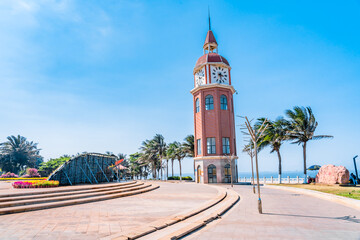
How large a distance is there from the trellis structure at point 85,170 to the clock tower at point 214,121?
1335 cm

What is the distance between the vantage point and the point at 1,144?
229 ft

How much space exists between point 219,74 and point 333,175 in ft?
68.5

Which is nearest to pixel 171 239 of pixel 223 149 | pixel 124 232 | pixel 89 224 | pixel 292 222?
pixel 124 232

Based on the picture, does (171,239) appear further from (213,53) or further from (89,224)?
(213,53)

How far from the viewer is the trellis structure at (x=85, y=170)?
929 inches

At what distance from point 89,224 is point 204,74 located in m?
32.8

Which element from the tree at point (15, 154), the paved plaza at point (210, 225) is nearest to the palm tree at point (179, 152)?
the paved plaza at point (210, 225)

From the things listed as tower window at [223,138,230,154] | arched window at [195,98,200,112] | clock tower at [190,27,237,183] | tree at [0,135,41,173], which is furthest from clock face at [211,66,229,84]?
tree at [0,135,41,173]

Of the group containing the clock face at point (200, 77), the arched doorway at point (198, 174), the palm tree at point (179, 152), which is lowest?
the arched doorway at point (198, 174)

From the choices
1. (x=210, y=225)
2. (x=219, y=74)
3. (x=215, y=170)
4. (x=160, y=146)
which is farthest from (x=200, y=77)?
(x=210, y=225)

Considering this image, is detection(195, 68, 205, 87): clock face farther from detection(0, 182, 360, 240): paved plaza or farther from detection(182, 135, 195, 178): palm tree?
detection(0, 182, 360, 240): paved plaza

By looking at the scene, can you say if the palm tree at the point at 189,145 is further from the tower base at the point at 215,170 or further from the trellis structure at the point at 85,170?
the trellis structure at the point at 85,170

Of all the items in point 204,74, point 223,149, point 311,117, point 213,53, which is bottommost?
point 223,149

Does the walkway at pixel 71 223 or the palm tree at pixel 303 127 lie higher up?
the palm tree at pixel 303 127
